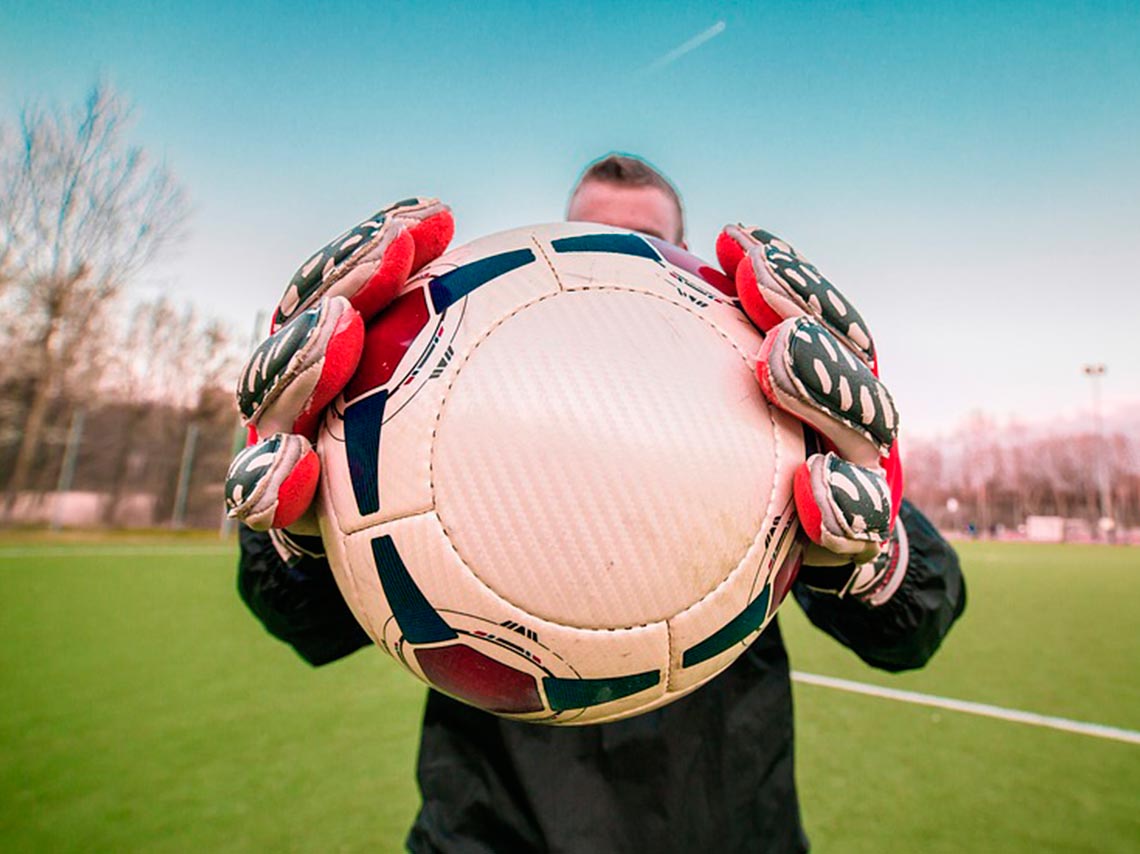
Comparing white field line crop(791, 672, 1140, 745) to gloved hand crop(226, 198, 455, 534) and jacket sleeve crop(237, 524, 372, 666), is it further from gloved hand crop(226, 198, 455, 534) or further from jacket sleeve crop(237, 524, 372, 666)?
gloved hand crop(226, 198, 455, 534)

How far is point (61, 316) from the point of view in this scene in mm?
13117

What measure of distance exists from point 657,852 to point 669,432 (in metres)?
0.76

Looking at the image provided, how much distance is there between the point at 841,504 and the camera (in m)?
0.62

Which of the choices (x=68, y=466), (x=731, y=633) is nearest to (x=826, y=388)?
(x=731, y=633)

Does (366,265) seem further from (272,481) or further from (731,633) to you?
(731,633)

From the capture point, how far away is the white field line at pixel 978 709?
2994mm

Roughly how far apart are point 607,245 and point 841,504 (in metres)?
0.38

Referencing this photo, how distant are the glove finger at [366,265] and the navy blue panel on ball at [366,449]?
0.12 metres

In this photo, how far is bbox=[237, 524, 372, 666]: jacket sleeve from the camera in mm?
1054

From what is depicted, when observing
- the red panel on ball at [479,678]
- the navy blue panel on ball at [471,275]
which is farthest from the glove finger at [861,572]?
the navy blue panel on ball at [471,275]

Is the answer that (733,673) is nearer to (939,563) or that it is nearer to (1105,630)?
(939,563)

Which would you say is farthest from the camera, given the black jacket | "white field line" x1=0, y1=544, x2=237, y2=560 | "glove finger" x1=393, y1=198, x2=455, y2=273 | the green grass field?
"white field line" x1=0, y1=544, x2=237, y2=560

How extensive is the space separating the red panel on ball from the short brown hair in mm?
876

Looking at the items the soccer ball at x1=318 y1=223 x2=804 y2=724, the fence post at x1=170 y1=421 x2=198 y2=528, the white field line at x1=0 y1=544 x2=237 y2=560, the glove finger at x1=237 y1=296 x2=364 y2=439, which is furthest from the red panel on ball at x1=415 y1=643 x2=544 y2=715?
the fence post at x1=170 y1=421 x2=198 y2=528
